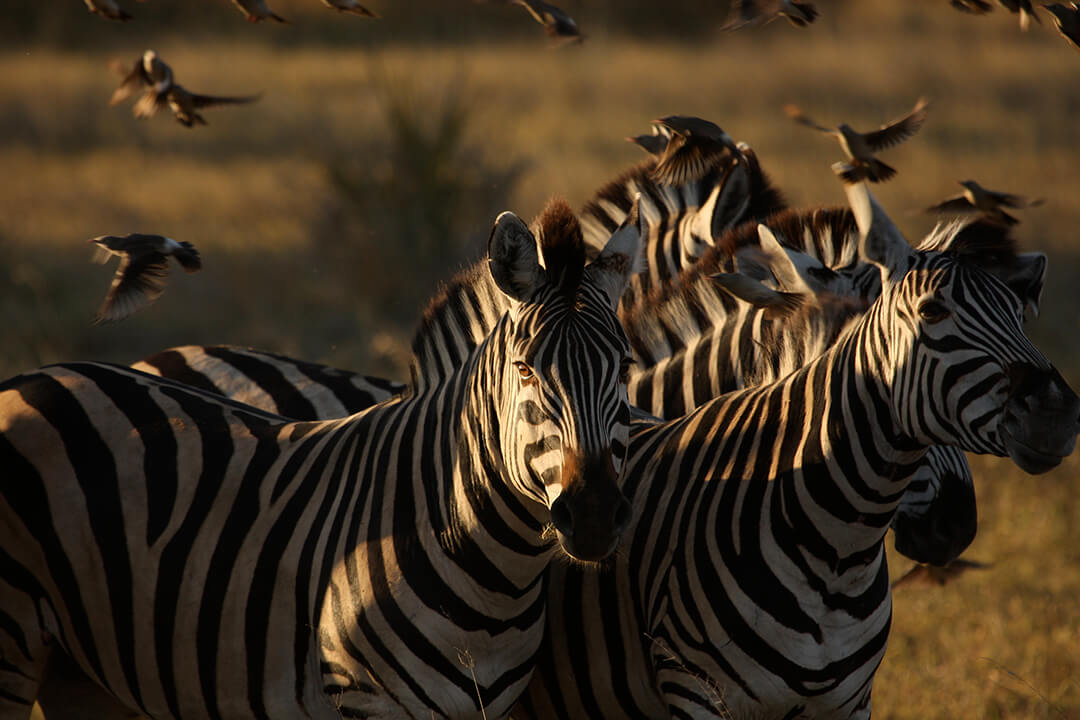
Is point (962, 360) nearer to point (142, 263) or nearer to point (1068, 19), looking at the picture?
point (1068, 19)

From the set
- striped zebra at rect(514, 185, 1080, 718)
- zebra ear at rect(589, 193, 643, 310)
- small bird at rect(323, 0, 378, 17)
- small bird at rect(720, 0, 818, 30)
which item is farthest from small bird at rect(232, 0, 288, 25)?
striped zebra at rect(514, 185, 1080, 718)

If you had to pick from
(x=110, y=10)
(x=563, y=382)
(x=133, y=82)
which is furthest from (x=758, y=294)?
(x=133, y=82)

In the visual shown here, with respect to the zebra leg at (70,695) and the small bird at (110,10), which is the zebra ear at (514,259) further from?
the zebra leg at (70,695)

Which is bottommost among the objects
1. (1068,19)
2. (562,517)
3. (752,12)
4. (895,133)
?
(895,133)

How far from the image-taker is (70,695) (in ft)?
12.8

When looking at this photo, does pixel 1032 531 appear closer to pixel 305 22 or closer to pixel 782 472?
pixel 782 472

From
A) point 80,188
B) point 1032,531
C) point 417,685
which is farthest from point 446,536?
point 80,188

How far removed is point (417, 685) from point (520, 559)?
0.45 meters

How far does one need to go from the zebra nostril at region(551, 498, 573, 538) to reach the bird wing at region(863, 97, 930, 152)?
1591 millimetres

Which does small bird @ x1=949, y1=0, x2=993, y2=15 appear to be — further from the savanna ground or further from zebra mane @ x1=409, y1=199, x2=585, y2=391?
the savanna ground

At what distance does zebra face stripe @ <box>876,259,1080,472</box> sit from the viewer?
2.91m

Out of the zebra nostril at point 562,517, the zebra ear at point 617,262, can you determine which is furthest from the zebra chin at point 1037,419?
the zebra nostril at point 562,517

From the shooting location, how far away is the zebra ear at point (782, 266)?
3.65 meters

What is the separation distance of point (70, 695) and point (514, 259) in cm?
224
